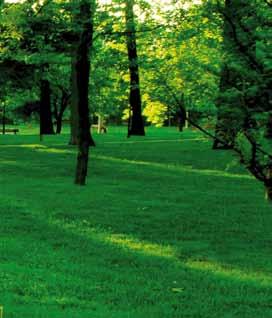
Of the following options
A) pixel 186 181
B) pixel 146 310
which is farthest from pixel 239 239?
pixel 186 181

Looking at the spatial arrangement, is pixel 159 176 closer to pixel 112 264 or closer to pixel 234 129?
pixel 112 264

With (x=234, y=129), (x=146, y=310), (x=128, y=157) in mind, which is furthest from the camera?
(x=128, y=157)

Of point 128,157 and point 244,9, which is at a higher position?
point 244,9

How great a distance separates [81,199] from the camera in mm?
14445

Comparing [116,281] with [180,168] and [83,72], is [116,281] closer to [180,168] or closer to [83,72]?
[83,72]

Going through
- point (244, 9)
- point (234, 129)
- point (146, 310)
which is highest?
point (244, 9)

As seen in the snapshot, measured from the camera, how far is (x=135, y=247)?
961 cm

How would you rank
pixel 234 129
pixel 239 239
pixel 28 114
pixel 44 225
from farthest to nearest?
1. pixel 28 114
2. pixel 44 225
3. pixel 239 239
4. pixel 234 129

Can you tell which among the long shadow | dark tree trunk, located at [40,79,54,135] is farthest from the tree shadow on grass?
dark tree trunk, located at [40,79,54,135]

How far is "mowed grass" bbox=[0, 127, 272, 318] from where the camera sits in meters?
6.83

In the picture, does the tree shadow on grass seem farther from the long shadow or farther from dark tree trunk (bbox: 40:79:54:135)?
dark tree trunk (bbox: 40:79:54:135)

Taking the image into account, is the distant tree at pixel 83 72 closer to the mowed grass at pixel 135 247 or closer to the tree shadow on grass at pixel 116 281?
the mowed grass at pixel 135 247

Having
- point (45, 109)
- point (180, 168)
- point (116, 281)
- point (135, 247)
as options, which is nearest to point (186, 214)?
point (135, 247)

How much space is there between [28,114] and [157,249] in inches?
2344
